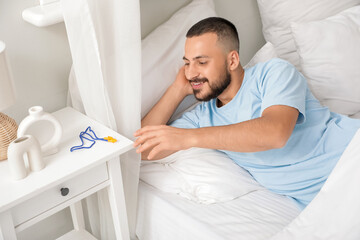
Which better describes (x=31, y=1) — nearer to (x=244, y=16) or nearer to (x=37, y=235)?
(x=37, y=235)

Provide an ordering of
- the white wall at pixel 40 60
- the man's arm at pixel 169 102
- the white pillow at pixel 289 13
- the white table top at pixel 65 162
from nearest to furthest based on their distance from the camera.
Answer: the white table top at pixel 65 162 < the white wall at pixel 40 60 < the man's arm at pixel 169 102 < the white pillow at pixel 289 13

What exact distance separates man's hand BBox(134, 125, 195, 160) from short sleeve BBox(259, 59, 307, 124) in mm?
263

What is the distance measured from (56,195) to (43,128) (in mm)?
259

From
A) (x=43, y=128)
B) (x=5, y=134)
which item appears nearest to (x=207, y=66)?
(x=43, y=128)

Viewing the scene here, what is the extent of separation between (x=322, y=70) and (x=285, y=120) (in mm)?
616

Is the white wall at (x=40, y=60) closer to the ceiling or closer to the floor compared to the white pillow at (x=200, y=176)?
closer to the ceiling

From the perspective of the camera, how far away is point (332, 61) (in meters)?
1.83

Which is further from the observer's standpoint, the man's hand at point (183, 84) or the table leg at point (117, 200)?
the man's hand at point (183, 84)

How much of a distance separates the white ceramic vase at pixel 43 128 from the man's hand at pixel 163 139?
8.5 inches

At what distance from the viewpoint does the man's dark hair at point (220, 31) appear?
4.99 ft

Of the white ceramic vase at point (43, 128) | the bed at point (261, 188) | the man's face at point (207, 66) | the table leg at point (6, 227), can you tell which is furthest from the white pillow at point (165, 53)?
the table leg at point (6, 227)

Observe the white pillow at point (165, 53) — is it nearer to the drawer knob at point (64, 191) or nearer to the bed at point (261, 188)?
the bed at point (261, 188)

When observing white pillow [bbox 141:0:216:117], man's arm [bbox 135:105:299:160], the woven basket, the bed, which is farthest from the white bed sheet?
the woven basket

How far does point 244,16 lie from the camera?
210cm
